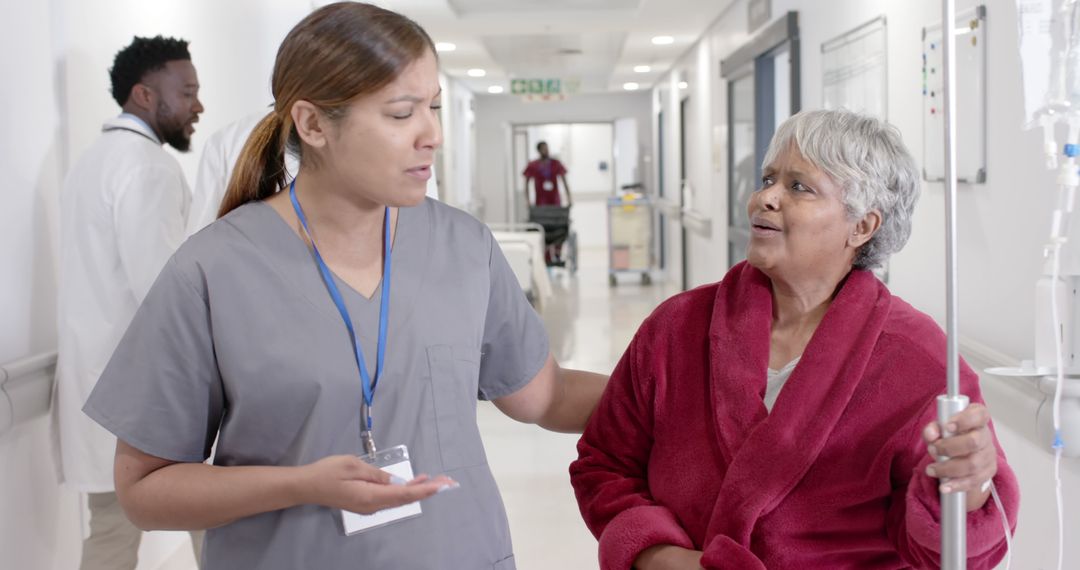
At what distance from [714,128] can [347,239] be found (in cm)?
807

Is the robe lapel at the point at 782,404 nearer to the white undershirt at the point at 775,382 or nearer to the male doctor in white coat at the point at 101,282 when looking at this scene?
the white undershirt at the point at 775,382

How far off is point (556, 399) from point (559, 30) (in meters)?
8.07

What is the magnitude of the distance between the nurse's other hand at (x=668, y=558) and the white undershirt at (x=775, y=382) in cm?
25

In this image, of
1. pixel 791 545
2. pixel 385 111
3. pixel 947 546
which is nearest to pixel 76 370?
pixel 385 111

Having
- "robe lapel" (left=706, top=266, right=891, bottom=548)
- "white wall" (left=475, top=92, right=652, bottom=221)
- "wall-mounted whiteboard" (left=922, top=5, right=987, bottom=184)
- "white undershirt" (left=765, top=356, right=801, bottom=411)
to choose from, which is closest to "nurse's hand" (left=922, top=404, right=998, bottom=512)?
"robe lapel" (left=706, top=266, right=891, bottom=548)

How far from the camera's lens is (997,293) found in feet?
9.22

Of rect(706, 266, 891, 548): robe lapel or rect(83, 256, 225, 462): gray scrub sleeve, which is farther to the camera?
rect(706, 266, 891, 548): robe lapel

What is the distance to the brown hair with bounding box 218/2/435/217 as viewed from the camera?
4.48 feet

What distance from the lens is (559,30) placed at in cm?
949

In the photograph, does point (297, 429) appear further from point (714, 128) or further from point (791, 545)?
point (714, 128)

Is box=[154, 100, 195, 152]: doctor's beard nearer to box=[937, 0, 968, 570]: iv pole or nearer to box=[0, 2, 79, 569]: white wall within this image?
box=[0, 2, 79, 569]: white wall

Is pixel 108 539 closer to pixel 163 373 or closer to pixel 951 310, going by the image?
pixel 163 373

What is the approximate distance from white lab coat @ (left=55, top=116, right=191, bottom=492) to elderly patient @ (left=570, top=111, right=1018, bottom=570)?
59.9 inches

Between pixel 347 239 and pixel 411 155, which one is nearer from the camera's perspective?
pixel 411 155
